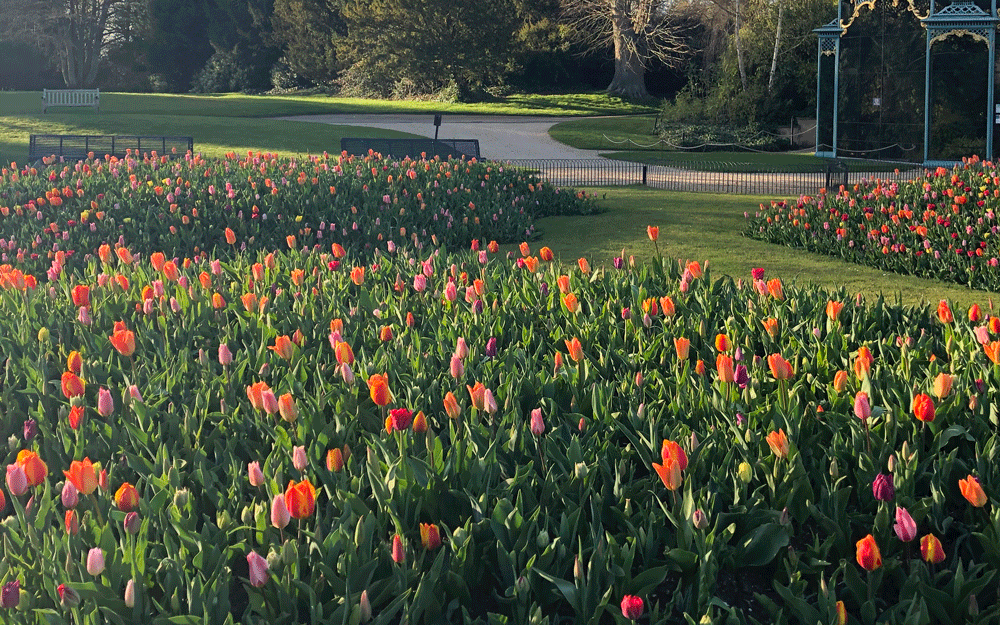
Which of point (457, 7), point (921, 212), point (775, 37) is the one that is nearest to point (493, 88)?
point (457, 7)

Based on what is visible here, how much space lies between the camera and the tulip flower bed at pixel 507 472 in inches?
104

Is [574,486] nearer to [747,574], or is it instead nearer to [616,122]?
[747,574]

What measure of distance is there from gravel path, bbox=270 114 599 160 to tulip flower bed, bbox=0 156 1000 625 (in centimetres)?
2307

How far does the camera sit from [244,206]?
1067 centimetres

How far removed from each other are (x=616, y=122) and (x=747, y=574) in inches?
1507

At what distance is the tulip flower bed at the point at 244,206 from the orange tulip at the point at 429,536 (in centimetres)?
625

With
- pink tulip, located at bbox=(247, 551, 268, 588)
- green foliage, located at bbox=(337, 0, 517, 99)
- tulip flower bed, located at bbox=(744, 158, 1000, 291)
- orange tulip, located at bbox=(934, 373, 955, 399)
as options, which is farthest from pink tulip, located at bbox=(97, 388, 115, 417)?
green foliage, located at bbox=(337, 0, 517, 99)

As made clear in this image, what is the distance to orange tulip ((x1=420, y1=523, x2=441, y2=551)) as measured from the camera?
2.73 metres

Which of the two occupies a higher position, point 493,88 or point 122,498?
point 493,88

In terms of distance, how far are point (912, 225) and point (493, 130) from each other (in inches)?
Answer: 1012

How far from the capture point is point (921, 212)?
1141 centimetres

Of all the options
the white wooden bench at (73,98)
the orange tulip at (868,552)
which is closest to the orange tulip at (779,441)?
the orange tulip at (868,552)

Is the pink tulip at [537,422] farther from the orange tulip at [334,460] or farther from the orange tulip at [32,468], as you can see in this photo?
the orange tulip at [32,468]

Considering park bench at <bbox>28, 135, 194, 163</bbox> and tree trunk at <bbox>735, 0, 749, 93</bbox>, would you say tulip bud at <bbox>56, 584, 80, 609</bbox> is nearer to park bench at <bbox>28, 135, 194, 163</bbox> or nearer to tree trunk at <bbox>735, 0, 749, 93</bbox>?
park bench at <bbox>28, 135, 194, 163</bbox>
